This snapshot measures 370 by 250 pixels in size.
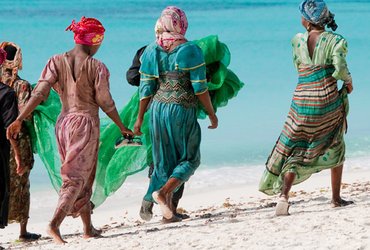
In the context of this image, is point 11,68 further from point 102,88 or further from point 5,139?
point 102,88

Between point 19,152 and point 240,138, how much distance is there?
30.9ft

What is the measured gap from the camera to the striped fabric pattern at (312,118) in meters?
9.16

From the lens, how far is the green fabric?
8969mm

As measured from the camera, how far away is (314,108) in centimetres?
918

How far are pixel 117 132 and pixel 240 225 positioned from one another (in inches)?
80.5

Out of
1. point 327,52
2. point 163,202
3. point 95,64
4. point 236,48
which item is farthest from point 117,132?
point 236,48

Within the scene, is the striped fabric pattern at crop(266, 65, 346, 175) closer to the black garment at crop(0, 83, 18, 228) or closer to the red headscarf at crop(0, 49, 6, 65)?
the black garment at crop(0, 83, 18, 228)

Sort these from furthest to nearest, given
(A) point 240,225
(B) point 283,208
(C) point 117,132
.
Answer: (C) point 117,132 < (B) point 283,208 < (A) point 240,225

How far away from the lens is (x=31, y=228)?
11320 mm

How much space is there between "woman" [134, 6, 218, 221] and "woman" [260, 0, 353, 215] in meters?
0.61

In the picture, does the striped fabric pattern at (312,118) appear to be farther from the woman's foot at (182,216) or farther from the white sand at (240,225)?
the woman's foot at (182,216)

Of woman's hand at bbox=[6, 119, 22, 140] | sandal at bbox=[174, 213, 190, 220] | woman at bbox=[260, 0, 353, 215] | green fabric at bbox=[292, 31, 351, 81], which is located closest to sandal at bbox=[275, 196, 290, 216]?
woman at bbox=[260, 0, 353, 215]

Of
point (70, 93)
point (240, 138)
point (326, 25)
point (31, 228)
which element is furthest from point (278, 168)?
point (240, 138)

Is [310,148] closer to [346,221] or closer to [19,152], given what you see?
[346,221]
